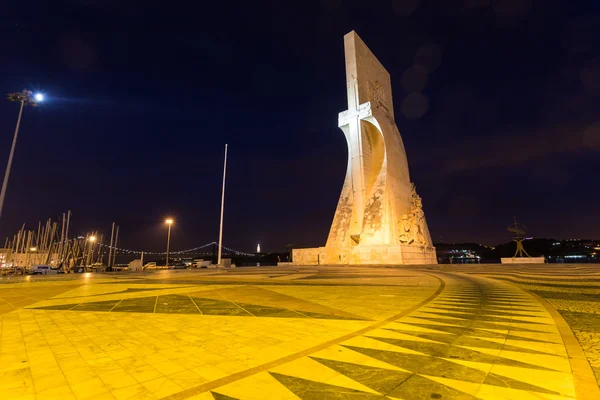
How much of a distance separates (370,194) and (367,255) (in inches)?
353

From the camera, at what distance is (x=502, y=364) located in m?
3.31

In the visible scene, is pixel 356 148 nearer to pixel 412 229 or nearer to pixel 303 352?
pixel 412 229

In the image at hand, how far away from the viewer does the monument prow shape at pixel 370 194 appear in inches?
1426

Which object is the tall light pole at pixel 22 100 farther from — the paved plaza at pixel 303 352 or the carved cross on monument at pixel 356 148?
the carved cross on monument at pixel 356 148

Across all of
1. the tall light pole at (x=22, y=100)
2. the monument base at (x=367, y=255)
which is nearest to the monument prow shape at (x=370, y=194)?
the monument base at (x=367, y=255)

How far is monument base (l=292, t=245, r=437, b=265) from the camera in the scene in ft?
109

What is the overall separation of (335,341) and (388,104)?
49.8m

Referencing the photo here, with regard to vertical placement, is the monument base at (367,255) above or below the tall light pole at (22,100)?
below

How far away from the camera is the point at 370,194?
3944 centimetres

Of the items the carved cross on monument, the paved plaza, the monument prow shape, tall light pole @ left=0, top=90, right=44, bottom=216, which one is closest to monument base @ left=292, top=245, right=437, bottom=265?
the monument prow shape

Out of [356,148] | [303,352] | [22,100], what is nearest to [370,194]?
[356,148]

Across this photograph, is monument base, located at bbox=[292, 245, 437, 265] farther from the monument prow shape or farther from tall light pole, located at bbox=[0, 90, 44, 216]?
tall light pole, located at bbox=[0, 90, 44, 216]

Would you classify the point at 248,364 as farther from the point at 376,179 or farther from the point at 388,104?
the point at 388,104

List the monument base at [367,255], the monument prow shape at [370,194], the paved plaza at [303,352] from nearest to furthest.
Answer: the paved plaza at [303,352], the monument base at [367,255], the monument prow shape at [370,194]
